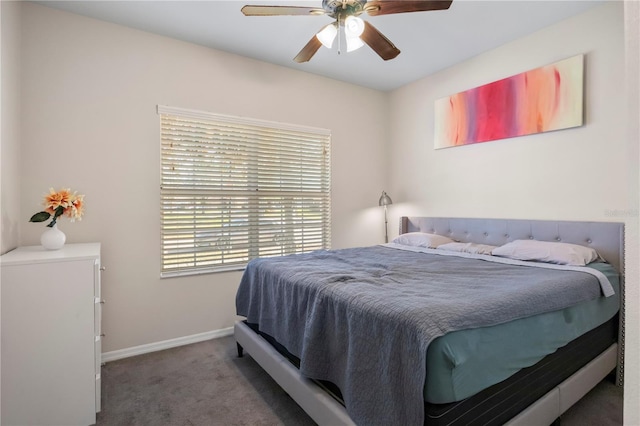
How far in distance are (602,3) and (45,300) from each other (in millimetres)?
4331

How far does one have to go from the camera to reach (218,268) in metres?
3.17

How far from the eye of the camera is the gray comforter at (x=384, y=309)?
1232 millimetres

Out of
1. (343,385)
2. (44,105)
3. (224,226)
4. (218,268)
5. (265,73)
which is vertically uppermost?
(265,73)

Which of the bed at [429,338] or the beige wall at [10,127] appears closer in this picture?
the bed at [429,338]

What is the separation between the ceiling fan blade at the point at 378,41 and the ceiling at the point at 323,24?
1.80ft

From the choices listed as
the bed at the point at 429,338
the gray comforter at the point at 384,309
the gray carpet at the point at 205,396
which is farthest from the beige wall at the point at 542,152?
the gray carpet at the point at 205,396

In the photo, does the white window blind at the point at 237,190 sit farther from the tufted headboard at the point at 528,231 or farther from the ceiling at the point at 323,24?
the tufted headboard at the point at 528,231

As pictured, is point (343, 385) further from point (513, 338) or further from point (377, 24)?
point (377, 24)

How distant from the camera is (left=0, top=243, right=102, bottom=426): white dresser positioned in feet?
5.53

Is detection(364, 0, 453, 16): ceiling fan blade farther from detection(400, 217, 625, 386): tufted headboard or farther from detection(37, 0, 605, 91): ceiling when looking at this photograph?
detection(400, 217, 625, 386): tufted headboard

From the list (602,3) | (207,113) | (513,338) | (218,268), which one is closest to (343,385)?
(513,338)

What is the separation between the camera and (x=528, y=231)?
9.55 ft

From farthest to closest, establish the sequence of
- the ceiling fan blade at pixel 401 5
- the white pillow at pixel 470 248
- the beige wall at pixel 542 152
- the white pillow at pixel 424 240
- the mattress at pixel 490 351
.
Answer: the white pillow at pixel 424 240, the white pillow at pixel 470 248, the beige wall at pixel 542 152, the ceiling fan blade at pixel 401 5, the mattress at pixel 490 351

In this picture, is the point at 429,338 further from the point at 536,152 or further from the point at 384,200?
the point at 384,200
